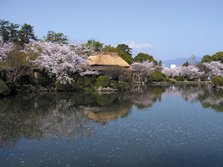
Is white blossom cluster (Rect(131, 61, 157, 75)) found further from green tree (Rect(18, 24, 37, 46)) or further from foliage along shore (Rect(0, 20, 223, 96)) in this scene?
green tree (Rect(18, 24, 37, 46))

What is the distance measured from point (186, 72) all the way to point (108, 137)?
180 ft

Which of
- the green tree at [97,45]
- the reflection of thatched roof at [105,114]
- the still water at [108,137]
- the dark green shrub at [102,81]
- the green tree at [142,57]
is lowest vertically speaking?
the still water at [108,137]

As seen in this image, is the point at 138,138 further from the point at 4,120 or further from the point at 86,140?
the point at 4,120

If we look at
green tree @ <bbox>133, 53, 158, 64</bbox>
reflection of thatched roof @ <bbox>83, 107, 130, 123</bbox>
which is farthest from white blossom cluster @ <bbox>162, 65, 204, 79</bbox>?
reflection of thatched roof @ <bbox>83, 107, 130, 123</bbox>

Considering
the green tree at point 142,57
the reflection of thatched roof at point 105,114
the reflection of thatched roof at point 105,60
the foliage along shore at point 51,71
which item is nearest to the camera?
the reflection of thatched roof at point 105,114

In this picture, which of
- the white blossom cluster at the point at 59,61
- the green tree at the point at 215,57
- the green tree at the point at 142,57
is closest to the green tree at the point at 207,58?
the green tree at the point at 215,57

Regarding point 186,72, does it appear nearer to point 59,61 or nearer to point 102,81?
point 102,81

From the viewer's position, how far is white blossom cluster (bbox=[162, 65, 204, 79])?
207 ft

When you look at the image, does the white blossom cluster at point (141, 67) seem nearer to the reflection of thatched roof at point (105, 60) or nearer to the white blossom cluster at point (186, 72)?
the reflection of thatched roof at point (105, 60)

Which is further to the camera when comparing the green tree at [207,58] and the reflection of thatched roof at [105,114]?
the green tree at [207,58]

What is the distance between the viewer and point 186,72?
65.9 meters

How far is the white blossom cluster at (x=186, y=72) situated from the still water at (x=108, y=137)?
42.4 m

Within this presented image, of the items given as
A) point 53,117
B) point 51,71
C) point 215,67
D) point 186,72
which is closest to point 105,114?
point 53,117

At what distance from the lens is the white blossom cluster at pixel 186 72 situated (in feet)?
207
